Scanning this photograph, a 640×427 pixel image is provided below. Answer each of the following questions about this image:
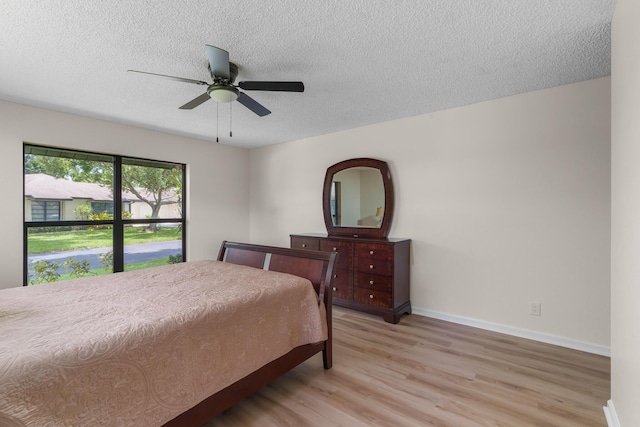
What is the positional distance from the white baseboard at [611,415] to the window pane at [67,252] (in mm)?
4858

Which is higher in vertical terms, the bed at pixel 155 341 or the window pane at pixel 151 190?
the window pane at pixel 151 190

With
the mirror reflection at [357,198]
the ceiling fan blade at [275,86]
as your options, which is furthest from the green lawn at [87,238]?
the ceiling fan blade at [275,86]

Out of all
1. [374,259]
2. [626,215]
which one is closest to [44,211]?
[374,259]

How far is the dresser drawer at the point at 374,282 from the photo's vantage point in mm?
3205

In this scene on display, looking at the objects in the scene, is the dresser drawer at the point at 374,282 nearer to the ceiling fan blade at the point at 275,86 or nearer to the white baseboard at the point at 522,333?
the white baseboard at the point at 522,333

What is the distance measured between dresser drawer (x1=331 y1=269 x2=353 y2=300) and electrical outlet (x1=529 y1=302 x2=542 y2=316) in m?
1.78

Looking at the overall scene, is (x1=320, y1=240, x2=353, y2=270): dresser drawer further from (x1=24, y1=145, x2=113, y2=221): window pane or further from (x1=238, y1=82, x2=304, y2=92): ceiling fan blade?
(x1=24, y1=145, x2=113, y2=221): window pane

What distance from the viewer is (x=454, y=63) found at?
2.23 meters

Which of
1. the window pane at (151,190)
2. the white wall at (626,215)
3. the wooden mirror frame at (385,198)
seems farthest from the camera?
the window pane at (151,190)

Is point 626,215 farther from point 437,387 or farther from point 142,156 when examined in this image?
point 142,156

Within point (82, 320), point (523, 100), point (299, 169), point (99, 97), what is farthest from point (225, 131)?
point (523, 100)

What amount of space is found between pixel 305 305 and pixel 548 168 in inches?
98.8

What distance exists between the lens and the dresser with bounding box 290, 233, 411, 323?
10.5 feet

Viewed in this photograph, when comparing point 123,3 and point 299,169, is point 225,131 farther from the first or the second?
point 123,3
